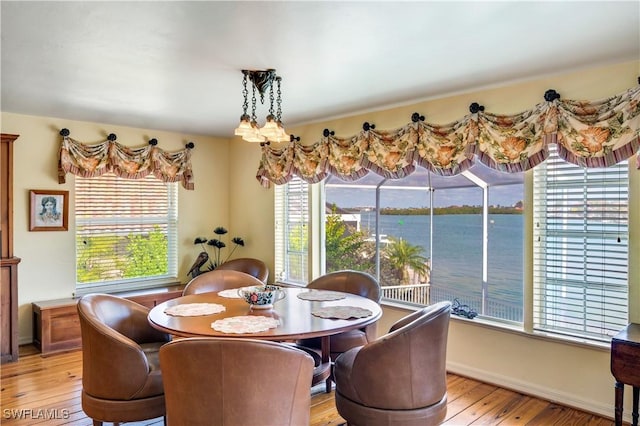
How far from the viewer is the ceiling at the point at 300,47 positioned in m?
2.00

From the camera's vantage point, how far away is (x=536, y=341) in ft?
10.2

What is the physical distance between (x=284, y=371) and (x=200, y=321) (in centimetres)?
89

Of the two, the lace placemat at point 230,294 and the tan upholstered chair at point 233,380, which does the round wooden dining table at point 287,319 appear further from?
the tan upholstered chair at point 233,380

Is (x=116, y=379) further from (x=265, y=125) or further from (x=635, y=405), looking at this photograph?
(x=635, y=405)

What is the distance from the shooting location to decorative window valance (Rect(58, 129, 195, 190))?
4418 mm

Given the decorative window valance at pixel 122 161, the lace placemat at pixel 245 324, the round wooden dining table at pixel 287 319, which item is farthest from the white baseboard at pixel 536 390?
the decorative window valance at pixel 122 161

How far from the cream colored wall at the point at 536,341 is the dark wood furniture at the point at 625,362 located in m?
0.45

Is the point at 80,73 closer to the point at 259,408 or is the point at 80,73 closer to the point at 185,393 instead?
the point at 185,393

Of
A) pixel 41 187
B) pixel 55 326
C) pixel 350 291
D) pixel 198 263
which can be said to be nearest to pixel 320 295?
pixel 350 291

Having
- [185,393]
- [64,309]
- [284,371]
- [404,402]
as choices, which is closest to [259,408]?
[284,371]

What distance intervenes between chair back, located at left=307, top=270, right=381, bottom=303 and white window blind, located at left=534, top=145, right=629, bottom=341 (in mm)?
1178

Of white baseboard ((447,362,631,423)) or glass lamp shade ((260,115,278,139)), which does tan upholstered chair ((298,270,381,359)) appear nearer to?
white baseboard ((447,362,631,423))

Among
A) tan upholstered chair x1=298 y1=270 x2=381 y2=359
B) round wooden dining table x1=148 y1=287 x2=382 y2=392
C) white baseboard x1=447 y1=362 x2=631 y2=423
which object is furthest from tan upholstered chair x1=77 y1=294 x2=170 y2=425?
white baseboard x1=447 y1=362 x2=631 y2=423

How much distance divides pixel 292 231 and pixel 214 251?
1.30 metres
